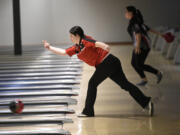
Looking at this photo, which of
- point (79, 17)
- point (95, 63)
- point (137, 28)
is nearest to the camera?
point (95, 63)

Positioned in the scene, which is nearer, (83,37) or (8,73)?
(83,37)

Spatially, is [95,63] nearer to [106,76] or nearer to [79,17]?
[106,76]

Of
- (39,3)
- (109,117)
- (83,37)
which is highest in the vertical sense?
(39,3)

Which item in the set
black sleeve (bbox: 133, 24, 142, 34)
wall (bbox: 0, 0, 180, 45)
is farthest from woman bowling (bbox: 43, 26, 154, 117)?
wall (bbox: 0, 0, 180, 45)

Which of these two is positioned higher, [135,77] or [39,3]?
[39,3]

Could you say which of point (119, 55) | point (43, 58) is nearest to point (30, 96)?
point (43, 58)

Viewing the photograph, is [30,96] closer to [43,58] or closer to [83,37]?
[83,37]

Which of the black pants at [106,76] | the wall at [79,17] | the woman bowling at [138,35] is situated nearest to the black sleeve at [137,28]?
the woman bowling at [138,35]

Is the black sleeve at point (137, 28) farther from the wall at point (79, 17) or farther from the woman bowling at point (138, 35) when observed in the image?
the wall at point (79, 17)

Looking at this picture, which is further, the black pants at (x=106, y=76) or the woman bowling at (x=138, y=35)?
the woman bowling at (x=138, y=35)

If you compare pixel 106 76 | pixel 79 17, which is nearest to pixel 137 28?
pixel 106 76

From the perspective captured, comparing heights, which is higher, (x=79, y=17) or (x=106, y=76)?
(x=79, y=17)

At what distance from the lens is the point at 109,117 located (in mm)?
4535

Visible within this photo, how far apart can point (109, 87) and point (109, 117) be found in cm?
177
